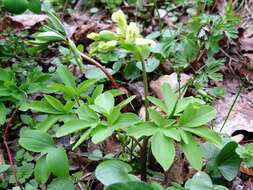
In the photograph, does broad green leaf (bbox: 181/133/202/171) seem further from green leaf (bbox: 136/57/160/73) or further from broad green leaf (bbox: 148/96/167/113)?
green leaf (bbox: 136/57/160/73)

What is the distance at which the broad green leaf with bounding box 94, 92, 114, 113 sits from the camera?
112 centimetres

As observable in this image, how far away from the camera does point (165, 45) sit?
5.72ft

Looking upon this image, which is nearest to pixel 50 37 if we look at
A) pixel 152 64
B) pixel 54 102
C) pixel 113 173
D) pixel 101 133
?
pixel 54 102

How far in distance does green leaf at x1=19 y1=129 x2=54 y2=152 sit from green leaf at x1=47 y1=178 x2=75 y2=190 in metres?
0.13

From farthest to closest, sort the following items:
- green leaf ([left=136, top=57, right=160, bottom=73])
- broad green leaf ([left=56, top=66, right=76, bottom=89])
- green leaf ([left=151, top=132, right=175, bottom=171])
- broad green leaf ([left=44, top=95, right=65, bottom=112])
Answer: green leaf ([left=136, top=57, right=160, bottom=73])
broad green leaf ([left=56, top=66, right=76, bottom=89])
broad green leaf ([left=44, top=95, right=65, bottom=112])
green leaf ([left=151, top=132, right=175, bottom=171])

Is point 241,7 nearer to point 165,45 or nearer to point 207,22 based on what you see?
point 207,22

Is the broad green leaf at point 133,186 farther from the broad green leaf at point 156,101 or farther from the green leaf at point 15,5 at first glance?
the green leaf at point 15,5

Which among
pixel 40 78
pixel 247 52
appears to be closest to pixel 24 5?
pixel 40 78

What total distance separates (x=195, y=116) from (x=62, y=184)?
0.56m

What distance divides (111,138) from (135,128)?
0.57 m

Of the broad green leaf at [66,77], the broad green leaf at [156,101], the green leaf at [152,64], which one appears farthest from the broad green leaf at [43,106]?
the green leaf at [152,64]

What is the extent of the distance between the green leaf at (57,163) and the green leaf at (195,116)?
457 millimetres

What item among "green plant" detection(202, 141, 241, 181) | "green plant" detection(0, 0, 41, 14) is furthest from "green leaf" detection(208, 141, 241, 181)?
"green plant" detection(0, 0, 41, 14)

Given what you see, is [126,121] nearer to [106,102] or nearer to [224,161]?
[106,102]
